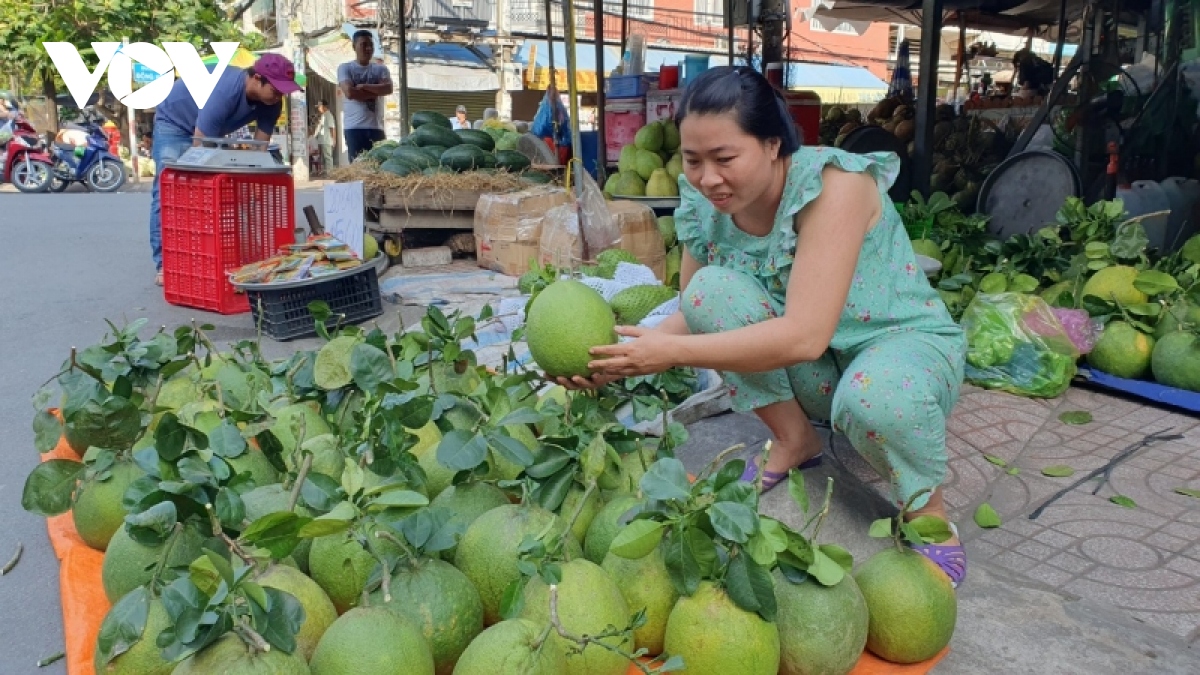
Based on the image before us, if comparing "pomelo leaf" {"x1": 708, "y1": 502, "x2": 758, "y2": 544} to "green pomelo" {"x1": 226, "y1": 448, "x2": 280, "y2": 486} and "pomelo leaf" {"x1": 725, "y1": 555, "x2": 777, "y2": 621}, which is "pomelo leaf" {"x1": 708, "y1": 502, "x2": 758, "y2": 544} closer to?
"pomelo leaf" {"x1": 725, "y1": 555, "x2": 777, "y2": 621}

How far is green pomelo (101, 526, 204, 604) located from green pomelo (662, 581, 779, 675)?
0.88m

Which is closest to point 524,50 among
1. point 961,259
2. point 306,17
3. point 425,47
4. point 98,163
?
point 425,47

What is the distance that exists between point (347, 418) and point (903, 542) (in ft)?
4.29

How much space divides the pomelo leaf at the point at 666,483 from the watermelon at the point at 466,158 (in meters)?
5.46

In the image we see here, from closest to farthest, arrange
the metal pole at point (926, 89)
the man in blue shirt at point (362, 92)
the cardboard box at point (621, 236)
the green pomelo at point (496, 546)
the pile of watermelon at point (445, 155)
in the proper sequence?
1. the green pomelo at point (496, 546)
2. the cardboard box at point (621, 236)
3. the metal pole at point (926, 89)
4. the pile of watermelon at point (445, 155)
5. the man in blue shirt at point (362, 92)

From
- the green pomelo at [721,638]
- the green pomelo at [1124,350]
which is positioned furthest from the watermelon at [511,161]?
the green pomelo at [721,638]

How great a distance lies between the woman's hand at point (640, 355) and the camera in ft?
6.58

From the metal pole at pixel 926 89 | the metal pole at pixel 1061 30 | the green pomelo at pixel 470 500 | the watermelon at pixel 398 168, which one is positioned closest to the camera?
the green pomelo at pixel 470 500

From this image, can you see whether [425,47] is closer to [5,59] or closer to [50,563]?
[5,59]

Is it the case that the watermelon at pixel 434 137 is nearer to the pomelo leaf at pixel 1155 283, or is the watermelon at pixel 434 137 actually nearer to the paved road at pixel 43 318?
the paved road at pixel 43 318

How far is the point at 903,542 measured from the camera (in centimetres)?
177

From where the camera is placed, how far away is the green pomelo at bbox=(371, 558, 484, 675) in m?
1.47

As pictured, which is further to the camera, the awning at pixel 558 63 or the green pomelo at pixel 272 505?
the awning at pixel 558 63

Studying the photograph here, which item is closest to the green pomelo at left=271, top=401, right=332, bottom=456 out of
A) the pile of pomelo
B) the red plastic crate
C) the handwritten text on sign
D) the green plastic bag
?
the pile of pomelo
